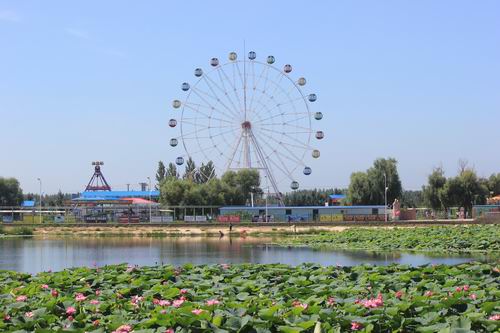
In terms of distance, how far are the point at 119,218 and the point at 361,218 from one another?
27.4 meters

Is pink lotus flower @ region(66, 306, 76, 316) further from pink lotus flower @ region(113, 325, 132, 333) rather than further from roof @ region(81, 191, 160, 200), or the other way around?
roof @ region(81, 191, 160, 200)

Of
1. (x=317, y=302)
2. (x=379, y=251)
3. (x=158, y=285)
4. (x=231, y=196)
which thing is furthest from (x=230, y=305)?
(x=231, y=196)

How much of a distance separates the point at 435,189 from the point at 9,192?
69.7 metres

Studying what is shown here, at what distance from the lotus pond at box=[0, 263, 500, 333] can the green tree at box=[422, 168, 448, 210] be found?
76.3m

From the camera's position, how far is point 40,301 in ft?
40.3

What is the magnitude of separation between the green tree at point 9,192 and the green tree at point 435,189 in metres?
67.6

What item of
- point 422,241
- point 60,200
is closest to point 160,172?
point 60,200

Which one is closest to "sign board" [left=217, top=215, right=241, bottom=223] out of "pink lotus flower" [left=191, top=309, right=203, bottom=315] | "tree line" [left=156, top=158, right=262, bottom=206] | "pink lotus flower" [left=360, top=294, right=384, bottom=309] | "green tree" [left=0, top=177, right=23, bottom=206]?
"tree line" [left=156, top=158, right=262, bottom=206]

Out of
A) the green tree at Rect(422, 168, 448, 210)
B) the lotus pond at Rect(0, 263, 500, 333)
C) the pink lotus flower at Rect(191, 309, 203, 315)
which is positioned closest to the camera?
the lotus pond at Rect(0, 263, 500, 333)

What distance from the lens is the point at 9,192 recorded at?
125m

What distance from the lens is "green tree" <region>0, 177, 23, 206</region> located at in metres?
123

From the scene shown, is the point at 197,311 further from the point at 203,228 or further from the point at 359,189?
the point at 359,189

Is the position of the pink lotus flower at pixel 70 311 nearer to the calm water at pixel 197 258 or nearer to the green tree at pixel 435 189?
the calm water at pixel 197 258

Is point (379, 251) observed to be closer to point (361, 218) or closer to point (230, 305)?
point (230, 305)
